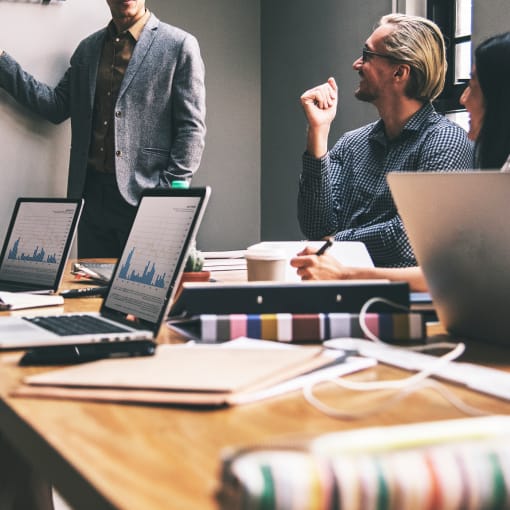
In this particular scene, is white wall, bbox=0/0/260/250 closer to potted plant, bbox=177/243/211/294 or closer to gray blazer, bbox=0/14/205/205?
gray blazer, bbox=0/14/205/205

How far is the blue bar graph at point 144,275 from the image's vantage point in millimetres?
1043

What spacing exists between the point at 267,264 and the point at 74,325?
41 cm

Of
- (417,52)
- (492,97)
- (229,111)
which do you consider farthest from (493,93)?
(229,111)

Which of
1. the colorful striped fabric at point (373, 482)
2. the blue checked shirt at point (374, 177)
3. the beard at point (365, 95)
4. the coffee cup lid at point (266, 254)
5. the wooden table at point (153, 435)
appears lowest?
the wooden table at point (153, 435)

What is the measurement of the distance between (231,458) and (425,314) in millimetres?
688

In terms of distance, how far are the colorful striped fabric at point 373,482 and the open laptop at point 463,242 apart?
0.53m

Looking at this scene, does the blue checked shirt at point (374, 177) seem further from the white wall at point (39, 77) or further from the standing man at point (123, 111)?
the white wall at point (39, 77)

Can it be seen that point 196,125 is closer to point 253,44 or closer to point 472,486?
point 253,44

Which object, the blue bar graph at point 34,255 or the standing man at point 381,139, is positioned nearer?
the blue bar graph at point 34,255

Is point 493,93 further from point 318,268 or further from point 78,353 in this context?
point 78,353

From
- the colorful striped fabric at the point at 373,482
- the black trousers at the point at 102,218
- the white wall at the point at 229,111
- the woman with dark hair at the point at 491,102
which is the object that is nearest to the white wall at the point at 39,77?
the black trousers at the point at 102,218

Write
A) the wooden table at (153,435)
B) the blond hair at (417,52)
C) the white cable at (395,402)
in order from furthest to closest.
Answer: the blond hair at (417,52) < the white cable at (395,402) < the wooden table at (153,435)

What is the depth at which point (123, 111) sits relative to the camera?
2.84m

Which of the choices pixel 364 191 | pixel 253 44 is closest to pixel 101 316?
pixel 364 191
